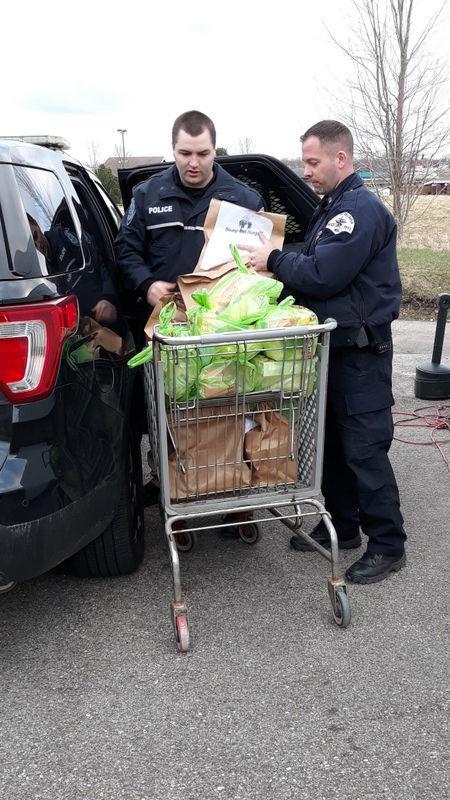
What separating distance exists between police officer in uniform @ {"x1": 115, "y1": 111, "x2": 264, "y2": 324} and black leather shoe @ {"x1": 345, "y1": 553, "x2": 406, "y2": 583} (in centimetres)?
160

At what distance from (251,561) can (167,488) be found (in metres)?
0.95

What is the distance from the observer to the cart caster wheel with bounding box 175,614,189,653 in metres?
2.76

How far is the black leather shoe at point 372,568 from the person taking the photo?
333 centimetres

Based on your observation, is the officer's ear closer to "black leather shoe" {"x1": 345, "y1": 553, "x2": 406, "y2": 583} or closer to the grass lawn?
"black leather shoe" {"x1": 345, "y1": 553, "x2": 406, "y2": 583}

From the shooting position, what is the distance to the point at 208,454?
2861mm

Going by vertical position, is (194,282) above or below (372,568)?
above

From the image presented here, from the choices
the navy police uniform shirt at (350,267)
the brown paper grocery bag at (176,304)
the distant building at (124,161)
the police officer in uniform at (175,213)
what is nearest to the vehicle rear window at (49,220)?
the brown paper grocery bag at (176,304)

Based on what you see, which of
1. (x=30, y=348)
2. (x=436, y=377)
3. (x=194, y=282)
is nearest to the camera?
(x=30, y=348)

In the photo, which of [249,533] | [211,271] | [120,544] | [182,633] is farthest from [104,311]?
[249,533]

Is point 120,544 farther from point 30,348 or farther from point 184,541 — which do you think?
point 30,348

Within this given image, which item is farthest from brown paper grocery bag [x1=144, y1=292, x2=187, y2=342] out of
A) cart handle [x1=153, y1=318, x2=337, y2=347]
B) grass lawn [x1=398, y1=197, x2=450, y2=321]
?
grass lawn [x1=398, y1=197, x2=450, y2=321]

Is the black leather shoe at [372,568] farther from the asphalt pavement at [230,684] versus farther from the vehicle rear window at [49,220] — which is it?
the vehicle rear window at [49,220]

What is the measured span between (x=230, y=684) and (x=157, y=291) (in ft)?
5.61

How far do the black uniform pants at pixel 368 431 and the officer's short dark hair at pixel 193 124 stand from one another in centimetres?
125
